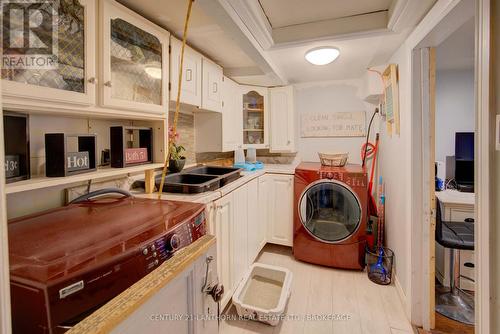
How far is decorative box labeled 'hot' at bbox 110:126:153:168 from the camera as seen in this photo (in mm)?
1303

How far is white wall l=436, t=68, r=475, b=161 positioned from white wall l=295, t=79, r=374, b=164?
749 mm

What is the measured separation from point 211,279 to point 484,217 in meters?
1.05

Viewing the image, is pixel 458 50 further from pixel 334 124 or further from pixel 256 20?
pixel 256 20

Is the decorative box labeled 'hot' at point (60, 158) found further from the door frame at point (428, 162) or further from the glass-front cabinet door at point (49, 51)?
the door frame at point (428, 162)

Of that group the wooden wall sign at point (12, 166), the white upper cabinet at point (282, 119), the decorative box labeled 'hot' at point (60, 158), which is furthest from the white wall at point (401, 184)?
the wooden wall sign at point (12, 166)

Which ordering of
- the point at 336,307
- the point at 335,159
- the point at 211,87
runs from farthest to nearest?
the point at 335,159 → the point at 211,87 → the point at 336,307

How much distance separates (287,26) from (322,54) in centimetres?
36

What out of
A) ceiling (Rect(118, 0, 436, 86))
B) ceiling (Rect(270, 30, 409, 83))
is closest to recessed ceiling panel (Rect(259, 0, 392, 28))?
ceiling (Rect(118, 0, 436, 86))

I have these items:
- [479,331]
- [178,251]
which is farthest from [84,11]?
[479,331]

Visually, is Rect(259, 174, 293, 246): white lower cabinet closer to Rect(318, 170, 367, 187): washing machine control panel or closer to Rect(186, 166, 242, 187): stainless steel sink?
Rect(318, 170, 367, 187): washing machine control panel

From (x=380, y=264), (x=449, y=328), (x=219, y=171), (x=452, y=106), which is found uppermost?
(x=452, y=106)

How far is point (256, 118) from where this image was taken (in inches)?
121

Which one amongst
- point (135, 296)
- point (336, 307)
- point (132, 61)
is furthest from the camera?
point (336, 307)

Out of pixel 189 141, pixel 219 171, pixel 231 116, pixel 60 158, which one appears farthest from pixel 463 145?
pixel 60 158
